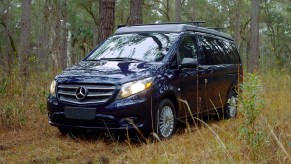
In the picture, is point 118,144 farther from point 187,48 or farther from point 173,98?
point 187,48

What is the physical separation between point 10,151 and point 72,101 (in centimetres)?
111

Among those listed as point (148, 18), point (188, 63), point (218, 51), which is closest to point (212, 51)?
point (218, 51)

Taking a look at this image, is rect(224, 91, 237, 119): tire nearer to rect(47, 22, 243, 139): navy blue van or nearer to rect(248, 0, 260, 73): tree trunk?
rect(47, 22, 243, 139): navy blue van

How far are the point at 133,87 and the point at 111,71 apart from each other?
1.64 feet

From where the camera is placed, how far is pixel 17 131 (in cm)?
664

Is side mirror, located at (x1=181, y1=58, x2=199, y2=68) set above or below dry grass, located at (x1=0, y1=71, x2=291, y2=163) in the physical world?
above

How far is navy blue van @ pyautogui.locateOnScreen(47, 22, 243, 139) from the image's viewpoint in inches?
212

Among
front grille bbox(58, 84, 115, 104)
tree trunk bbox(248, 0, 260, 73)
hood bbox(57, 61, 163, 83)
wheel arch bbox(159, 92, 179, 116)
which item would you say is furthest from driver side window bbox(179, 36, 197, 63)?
tree trunk bbox(248, 0, 260, 73)

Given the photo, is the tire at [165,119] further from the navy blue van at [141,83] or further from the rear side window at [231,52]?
the rear side window at [231,52]

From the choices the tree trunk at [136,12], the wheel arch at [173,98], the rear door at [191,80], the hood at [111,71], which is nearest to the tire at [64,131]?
the hood at [111,71]

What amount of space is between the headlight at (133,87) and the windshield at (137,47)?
32.7 inches

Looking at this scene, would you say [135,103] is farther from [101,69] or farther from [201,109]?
[201,109]

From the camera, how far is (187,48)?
6.83 metres

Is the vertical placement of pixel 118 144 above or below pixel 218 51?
below
